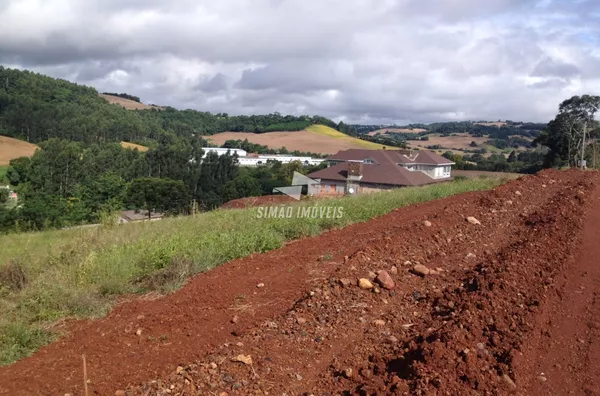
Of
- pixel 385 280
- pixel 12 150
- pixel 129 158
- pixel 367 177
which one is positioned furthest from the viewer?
pixel 12 150

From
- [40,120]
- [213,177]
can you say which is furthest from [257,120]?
[213,177]

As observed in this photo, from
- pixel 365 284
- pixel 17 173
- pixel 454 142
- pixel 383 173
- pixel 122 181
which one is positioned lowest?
pixel 122 181

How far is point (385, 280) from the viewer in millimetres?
4797

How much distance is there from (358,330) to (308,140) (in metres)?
70.4

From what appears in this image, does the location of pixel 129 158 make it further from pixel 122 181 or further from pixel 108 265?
pixel 108 265

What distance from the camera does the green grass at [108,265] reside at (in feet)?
14.5

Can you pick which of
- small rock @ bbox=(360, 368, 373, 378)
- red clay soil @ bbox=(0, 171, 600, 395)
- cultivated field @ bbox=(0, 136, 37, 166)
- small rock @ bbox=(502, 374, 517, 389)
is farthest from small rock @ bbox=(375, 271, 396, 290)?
cultivated field @ bbox=(0, 136, 37, 166)

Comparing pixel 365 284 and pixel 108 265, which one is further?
pixel 108 265

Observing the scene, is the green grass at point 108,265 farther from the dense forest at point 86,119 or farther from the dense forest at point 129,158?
the dense forest at point 86,119

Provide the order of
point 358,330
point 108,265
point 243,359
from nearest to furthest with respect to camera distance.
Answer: point 243,359
point 358,330
point 108,265

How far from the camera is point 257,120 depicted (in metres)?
100

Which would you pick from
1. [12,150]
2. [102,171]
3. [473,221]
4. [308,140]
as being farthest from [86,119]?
[473,221]

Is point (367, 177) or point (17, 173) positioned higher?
point (367, 177)

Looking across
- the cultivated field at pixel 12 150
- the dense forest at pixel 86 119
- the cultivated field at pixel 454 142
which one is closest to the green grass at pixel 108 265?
the cultivated field at pixel 12 150
